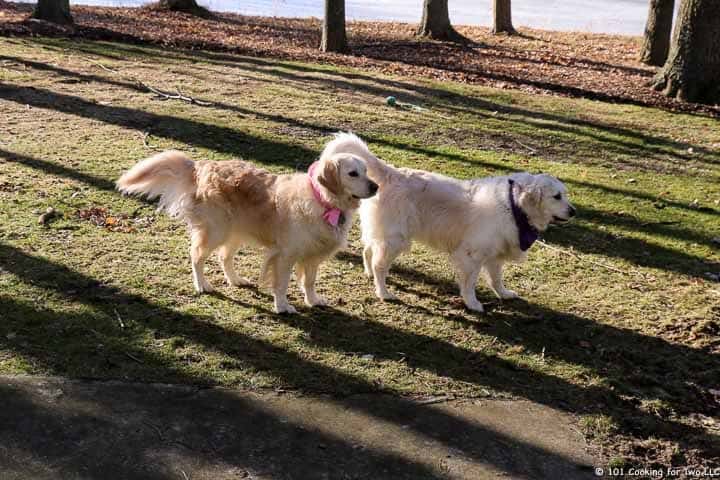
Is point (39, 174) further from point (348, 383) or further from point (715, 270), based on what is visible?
point (715, 270)

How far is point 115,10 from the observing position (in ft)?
69.2

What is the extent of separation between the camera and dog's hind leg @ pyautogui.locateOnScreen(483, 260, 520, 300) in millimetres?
6242

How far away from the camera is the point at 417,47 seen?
18.9m

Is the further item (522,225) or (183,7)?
(183,7)

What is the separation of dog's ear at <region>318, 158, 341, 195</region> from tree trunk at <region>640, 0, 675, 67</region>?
1499 cm

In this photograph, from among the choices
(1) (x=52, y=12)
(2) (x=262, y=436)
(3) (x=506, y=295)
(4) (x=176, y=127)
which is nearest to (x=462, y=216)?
(3) (x=506, y=295)

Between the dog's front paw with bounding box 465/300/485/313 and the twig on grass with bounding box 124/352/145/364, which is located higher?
the twig on grass with bounding box 124/352/145/364

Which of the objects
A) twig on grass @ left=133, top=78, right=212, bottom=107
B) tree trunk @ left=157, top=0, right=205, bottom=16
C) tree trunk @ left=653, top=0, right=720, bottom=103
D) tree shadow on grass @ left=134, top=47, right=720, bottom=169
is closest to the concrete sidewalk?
tree shadow on grass @ left=134, top=47, right=720, bottom=169

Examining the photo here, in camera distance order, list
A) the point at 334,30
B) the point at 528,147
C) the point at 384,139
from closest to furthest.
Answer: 1. the point at 384,139
2. the point at 528,147
3. the point at 334,30

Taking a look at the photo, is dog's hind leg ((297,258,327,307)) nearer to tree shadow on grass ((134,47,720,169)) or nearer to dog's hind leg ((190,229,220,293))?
dog's hind leg ((190,229,220,293))

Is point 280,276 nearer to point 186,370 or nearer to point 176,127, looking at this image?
point 186,370

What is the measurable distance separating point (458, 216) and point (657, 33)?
14.3m

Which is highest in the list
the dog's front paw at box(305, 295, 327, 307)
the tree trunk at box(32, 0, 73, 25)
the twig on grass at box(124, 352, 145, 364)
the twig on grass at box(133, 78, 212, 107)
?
the tree trunk at box(32, 0, 73, 25)

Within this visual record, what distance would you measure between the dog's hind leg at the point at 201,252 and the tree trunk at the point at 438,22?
15.6 meters
